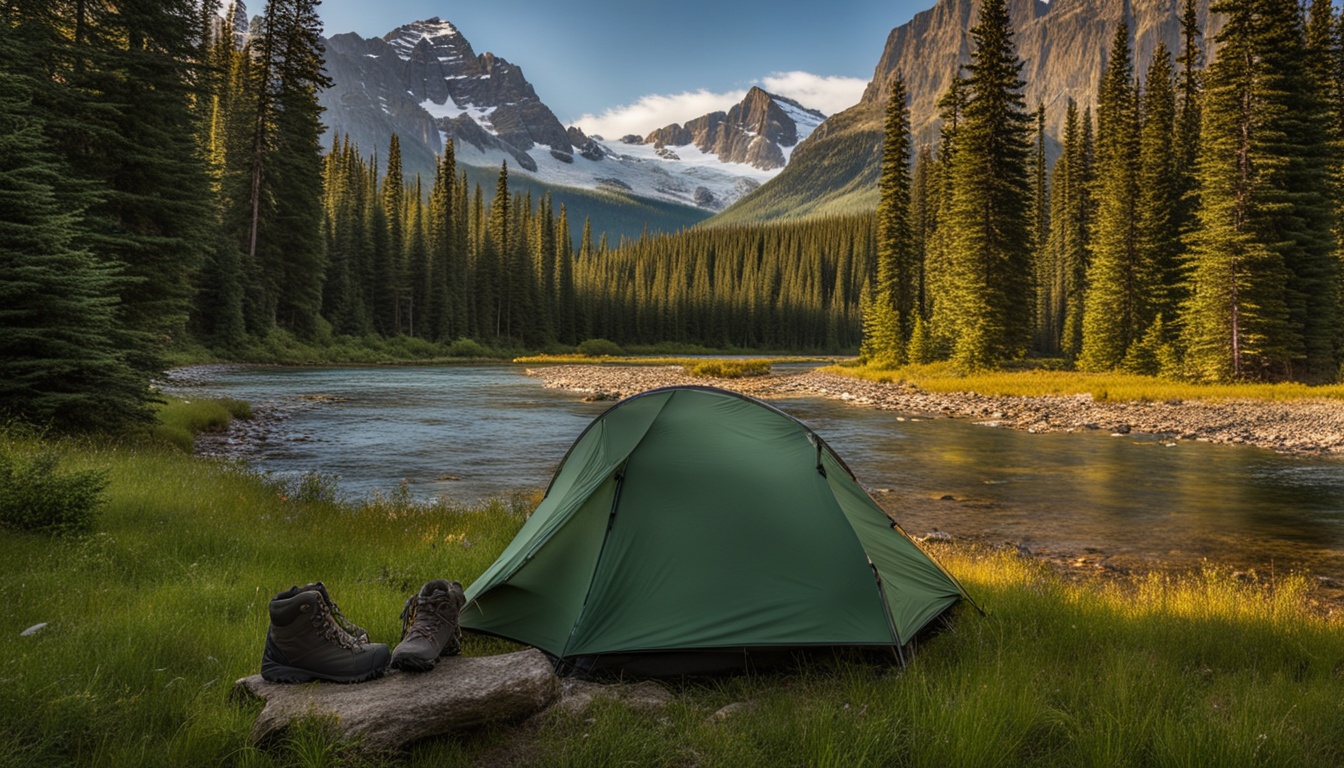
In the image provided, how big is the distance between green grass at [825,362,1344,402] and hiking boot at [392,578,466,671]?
90.6 feet

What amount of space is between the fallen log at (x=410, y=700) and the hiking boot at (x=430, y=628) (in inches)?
3.6

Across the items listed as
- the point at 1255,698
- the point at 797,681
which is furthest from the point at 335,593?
the point at 1255,698

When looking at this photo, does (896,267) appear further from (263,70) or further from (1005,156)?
(263,70)

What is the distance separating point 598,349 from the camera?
85.4m

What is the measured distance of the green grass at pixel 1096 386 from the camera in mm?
Answer: 24609

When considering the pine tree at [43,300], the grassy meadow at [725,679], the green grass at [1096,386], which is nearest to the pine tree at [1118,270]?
the green grass at [1096,386]

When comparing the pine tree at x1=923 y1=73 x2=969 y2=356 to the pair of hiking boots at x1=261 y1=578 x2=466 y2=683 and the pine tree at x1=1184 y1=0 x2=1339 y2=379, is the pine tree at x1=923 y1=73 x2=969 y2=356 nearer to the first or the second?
the pine tree at x1=1184 y1=0 x2=1339 y2=379

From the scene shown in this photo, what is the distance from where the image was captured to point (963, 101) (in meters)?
40.4

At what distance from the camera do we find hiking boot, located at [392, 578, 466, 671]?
4309mm

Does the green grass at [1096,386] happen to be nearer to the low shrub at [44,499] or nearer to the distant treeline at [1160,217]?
the distant treeline at [1160,217]

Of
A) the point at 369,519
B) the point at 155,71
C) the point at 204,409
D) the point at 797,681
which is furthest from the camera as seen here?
the point at 204,409

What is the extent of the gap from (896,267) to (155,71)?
4101 cm

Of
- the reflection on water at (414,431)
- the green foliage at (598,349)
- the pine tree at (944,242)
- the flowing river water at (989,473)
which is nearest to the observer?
the flowing river water at (989,473)

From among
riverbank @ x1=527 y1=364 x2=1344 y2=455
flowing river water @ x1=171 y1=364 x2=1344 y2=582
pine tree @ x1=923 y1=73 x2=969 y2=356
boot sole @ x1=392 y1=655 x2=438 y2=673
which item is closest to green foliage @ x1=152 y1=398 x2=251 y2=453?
flowing river water @ x1=171 y1=364 x2=1344 y2=582
